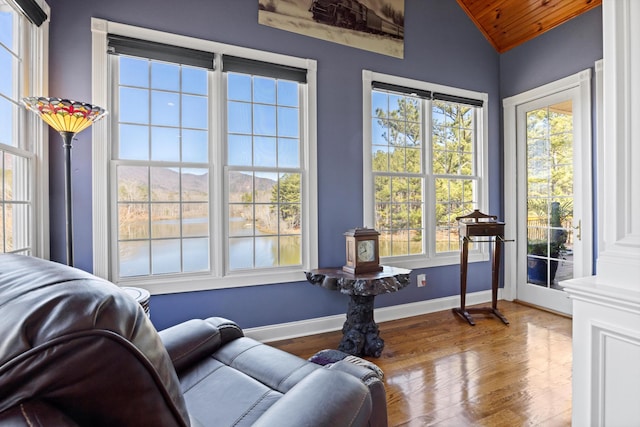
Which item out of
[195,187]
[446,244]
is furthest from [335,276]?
[446,244]

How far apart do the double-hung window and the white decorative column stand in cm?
282

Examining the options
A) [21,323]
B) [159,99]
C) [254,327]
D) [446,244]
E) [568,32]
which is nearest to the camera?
[21,323]

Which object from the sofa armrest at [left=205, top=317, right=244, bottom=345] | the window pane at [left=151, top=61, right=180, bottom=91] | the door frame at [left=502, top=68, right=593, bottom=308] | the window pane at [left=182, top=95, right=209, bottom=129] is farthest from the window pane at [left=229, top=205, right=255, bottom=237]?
the door frame at [left=502, top=68, right=593, bottom=308]

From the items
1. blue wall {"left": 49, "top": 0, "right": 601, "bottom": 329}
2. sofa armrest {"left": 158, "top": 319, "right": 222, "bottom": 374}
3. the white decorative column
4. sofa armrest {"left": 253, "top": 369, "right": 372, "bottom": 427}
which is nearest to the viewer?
sofa armrest {"left": 253, "top": 369, "right": 372, "bottom": 427}

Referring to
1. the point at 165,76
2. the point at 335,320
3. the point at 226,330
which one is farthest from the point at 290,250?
the point at 165,76

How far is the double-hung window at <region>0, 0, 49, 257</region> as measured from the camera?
6.37ft

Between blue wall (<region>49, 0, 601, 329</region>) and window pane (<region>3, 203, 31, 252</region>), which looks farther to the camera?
blue wall (<region>49, 0, 601, 329</region>)

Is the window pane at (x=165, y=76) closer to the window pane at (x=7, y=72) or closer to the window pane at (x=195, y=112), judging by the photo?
the window pane at (x=195, y=112)

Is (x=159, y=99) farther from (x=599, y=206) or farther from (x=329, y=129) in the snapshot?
(x=599, y=206)

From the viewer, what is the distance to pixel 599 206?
326 centimetres

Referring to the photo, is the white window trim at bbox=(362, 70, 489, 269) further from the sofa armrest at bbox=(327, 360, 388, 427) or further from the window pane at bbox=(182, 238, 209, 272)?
the sofa armrest at bbox=(327, 360, 388, 427)

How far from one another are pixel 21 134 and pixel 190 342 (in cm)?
185

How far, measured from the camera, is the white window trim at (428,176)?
Answer: 336cm

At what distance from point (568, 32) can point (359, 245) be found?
3160 millimetres
